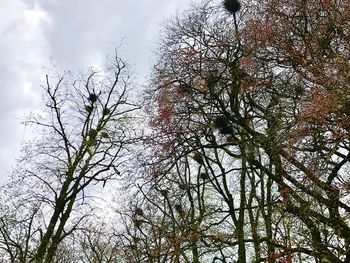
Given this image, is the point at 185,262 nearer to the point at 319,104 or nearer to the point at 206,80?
the point at 206,80

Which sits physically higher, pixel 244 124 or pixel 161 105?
pixel 161 105

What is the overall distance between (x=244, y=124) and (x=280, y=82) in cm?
102

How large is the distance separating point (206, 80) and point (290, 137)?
2.55 metres

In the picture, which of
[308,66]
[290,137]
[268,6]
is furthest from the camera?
[268,6]

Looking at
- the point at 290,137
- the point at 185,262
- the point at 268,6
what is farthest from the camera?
A: the point at 185,262

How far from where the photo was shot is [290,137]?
6375 mm

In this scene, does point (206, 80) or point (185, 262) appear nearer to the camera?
point (206, 80)

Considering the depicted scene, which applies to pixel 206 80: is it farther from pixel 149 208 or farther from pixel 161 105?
pixel 149 208

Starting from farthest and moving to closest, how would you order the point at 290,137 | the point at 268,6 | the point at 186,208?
the point at 186,208
the point at 268,6
the point at 290,137

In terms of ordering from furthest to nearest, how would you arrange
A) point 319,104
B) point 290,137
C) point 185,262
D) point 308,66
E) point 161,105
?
point 185,262 → point 161,105 → point 308,66 → point 290,137 → point 319,104

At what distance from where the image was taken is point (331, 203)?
678 centimetres

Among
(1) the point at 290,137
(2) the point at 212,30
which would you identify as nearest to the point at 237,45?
(2) the point at 212,30

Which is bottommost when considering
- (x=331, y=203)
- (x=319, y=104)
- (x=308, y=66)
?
(x=331, y=203)

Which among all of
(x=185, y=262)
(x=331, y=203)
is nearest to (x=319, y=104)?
(x=331, y=203)
